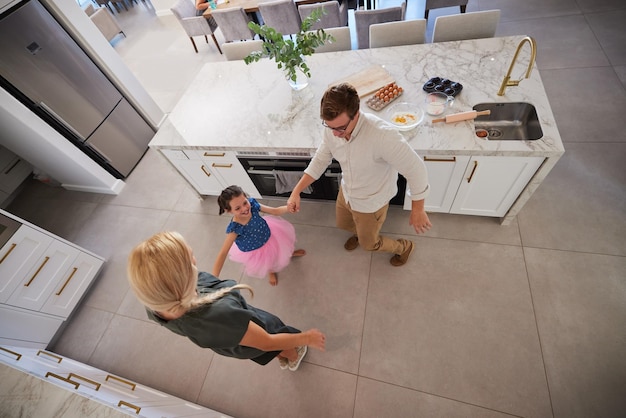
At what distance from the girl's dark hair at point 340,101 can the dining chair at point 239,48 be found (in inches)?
84.8

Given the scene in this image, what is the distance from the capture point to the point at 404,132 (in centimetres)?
185

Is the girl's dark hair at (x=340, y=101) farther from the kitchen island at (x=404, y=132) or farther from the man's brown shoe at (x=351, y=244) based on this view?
the man's brown shoe at (x=351, y=244)

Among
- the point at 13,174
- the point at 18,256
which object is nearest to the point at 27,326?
the point at 18,256

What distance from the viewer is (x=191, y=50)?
5.13 m

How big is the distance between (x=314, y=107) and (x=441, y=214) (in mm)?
1462

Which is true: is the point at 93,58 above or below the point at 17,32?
below

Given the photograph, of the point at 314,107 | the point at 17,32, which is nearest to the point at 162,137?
the point at 314,107

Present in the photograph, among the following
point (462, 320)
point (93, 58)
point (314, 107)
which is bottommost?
point (462, 320)

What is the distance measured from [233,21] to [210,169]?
291 cm

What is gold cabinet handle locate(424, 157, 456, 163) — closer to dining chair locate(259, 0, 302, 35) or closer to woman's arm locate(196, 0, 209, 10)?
dining chair locate(259, 0, 302, 35)

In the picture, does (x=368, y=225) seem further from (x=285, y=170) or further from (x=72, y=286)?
(x=72, y=286)

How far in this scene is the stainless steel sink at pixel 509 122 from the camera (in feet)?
6.25

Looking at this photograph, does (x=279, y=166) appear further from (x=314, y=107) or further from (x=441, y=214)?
(x=441, y=214)

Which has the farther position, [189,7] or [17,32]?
[189,7]
